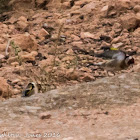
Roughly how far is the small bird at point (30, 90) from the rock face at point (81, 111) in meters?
0.18

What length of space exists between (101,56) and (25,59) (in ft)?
2.65

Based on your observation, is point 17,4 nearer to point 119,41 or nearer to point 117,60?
point 119,41

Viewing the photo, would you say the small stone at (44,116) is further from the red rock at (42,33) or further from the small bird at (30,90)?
the red rock at (42,33)

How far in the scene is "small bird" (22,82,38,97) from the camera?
10.1ft

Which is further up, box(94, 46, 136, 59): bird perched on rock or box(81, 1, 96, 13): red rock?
box(81, 1, 96, 13): red rock

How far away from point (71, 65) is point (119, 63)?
0.50m

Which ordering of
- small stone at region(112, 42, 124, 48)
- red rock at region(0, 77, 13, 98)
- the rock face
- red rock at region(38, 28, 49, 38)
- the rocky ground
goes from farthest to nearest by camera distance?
red rock at region(38, 28, 49, 38)
small stone at region(112, 42, 124, 48)
red rock at region(0, 77, 13, 98)
the rocky ground
the rock face

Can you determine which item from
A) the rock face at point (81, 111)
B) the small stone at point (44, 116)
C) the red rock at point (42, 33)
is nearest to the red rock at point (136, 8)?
the red rock at point (42, 33)

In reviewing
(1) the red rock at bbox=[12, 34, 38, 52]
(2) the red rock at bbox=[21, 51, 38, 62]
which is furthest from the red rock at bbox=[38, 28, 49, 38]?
(2) the red rock at bbox=[21, 51, 38, 62]

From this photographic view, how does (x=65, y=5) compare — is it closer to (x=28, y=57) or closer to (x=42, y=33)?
(x=42, y=33)

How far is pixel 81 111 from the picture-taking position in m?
2.50

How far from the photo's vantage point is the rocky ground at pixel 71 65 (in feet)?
7.45

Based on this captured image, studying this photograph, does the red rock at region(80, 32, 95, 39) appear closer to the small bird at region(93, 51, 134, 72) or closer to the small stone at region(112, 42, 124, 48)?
the small stone at region(112, 42, 124, 48)

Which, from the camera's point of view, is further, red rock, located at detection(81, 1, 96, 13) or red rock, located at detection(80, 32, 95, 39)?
red rock, located at detection(81, 1, 96, 13)
